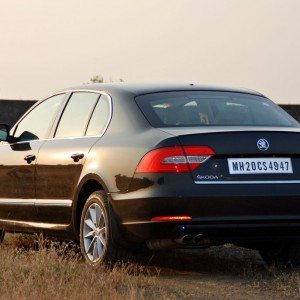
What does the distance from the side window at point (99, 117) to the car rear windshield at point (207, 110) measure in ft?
1.14


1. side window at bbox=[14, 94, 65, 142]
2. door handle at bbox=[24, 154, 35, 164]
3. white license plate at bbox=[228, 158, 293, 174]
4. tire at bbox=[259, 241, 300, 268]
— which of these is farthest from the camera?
side window at bbox=[14, 94, 65, 142]

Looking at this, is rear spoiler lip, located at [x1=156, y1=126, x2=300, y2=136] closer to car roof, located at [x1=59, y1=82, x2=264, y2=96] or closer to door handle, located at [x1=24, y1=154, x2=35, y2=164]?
car roof, located at [x1=59, y1=82, x2=264, y2=96]

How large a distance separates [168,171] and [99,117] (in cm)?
137

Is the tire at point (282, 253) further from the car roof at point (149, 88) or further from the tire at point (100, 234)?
the tire at point (100, 234)

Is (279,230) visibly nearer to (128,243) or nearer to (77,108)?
(128,243)

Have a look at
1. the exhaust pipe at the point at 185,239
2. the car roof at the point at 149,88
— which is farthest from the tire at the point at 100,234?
the car roof at the point at 149,88

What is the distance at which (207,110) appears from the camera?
8945 mm

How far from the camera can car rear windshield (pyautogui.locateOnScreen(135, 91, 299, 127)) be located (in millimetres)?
8711

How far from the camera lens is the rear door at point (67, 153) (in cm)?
921

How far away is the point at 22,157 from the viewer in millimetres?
10289

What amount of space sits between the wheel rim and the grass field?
22 centimetres

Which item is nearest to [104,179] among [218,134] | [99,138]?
[99,138]

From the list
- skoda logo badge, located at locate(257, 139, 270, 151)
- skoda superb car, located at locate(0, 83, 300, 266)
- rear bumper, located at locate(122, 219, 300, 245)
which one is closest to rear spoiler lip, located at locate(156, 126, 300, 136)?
skoda superb car, located at locate(0, 83, 300, 266)

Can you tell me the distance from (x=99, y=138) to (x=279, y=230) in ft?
5.61
